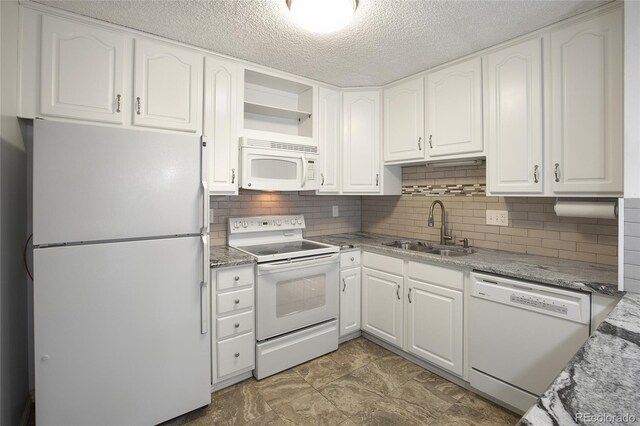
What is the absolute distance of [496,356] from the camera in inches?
76.8

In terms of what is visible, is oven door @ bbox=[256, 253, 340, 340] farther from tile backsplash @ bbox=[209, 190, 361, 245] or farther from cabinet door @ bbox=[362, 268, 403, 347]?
tile backsplash @ bbox=[209, 190, 361, 245]

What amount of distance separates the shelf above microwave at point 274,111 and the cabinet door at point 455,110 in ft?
3.61

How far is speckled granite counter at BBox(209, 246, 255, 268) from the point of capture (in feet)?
6.87

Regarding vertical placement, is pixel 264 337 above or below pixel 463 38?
below

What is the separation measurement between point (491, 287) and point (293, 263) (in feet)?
4.42

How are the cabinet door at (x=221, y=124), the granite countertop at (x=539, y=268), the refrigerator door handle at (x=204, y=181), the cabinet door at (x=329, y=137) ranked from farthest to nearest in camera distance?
the cabinet door at (x=329, y=137) → the cabinet door at (x=221, y=124) → the refrigerator door handle at (x=204, y=181) → the granite countertop at (x=539, y=268)

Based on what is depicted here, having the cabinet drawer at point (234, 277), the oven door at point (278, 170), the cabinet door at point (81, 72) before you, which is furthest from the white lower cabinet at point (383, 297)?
the cabinet door at point (81, 72)

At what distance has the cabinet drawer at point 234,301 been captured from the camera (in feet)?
6.92

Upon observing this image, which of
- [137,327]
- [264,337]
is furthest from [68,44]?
[264,337]

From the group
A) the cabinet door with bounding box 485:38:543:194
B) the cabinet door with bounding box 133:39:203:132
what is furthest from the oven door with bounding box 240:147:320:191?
the cabinet door with bounding box 485:38:543:194

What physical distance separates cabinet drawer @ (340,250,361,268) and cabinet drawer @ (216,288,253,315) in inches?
34.9

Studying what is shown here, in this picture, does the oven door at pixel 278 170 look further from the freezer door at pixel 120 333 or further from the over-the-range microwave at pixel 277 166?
the freezer door at pixel 120 333

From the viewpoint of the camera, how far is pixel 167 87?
7.00 feet

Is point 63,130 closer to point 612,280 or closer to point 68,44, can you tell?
point 68,44
